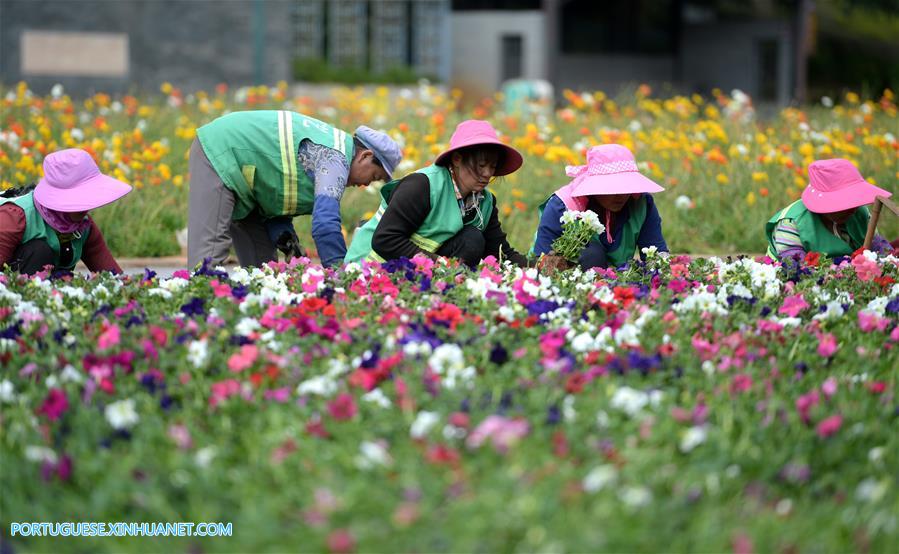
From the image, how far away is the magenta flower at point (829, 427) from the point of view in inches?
99.9

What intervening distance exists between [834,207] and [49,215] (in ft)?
10.7

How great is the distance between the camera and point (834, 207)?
4.85 meters

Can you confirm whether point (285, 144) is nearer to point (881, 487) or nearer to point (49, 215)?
point (49, 215)

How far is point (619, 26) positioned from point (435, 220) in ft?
64.7

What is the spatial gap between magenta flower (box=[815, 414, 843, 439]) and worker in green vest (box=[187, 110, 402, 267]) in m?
2.48

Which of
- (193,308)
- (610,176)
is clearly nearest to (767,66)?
(610,176)

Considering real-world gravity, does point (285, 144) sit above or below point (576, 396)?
above

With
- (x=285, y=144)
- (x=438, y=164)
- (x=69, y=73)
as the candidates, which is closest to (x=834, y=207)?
(x=438, y=164)

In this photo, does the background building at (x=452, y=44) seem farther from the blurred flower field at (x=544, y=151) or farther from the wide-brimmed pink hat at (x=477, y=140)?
the wide-brimmed pink hat at (x=477, y=140)

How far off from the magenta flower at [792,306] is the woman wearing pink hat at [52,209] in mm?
2570

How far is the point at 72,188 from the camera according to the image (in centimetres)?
459

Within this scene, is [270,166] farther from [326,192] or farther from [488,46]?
[488,46]

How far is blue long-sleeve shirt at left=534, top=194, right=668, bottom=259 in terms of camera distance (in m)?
4.76

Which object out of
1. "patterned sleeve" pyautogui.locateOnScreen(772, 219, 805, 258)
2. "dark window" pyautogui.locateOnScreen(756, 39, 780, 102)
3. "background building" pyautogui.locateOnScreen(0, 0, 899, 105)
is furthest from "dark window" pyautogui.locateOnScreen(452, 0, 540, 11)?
"patterned sleeve" pyautogui.locateOnScreen(772, 219, 805, 258)
